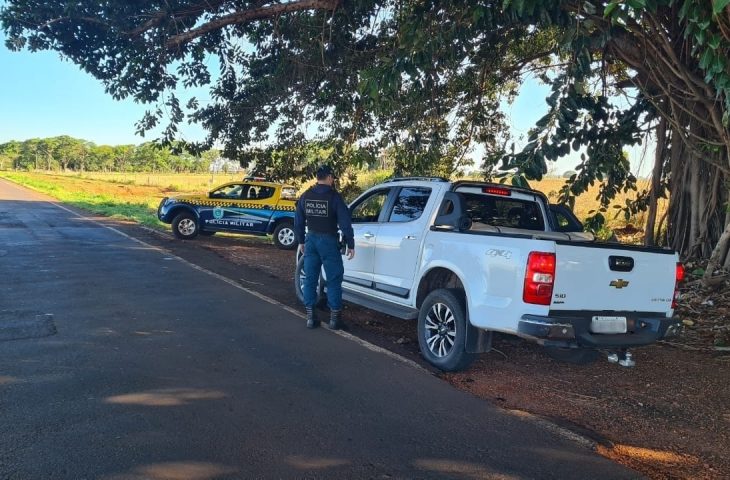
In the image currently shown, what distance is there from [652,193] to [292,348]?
301 inches

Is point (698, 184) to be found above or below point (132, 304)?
above

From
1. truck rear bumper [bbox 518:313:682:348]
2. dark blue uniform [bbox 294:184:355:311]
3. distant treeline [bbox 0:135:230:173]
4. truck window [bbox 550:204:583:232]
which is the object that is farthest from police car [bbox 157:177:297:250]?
distant treeline [bbox 0:135:230:173]

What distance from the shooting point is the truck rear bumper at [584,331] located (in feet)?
13.8

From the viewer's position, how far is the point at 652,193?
989 cm

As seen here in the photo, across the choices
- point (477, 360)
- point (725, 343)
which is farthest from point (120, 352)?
point (725, 343)

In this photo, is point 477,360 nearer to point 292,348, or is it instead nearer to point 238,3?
point 292,348

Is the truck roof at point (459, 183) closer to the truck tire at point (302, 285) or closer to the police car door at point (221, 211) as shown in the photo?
the truck tire at point (302, 285)

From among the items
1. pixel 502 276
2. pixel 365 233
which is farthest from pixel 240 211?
pixel 502 276

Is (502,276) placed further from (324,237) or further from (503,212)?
(324,237)

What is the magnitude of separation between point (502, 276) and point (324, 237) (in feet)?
8.24

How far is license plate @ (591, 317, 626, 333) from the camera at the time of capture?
4414mm

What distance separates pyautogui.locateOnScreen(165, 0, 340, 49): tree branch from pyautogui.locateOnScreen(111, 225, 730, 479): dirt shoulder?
521 cm

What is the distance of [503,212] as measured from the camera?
6105 millimetres

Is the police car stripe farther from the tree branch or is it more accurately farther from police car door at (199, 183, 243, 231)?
the tree branch
